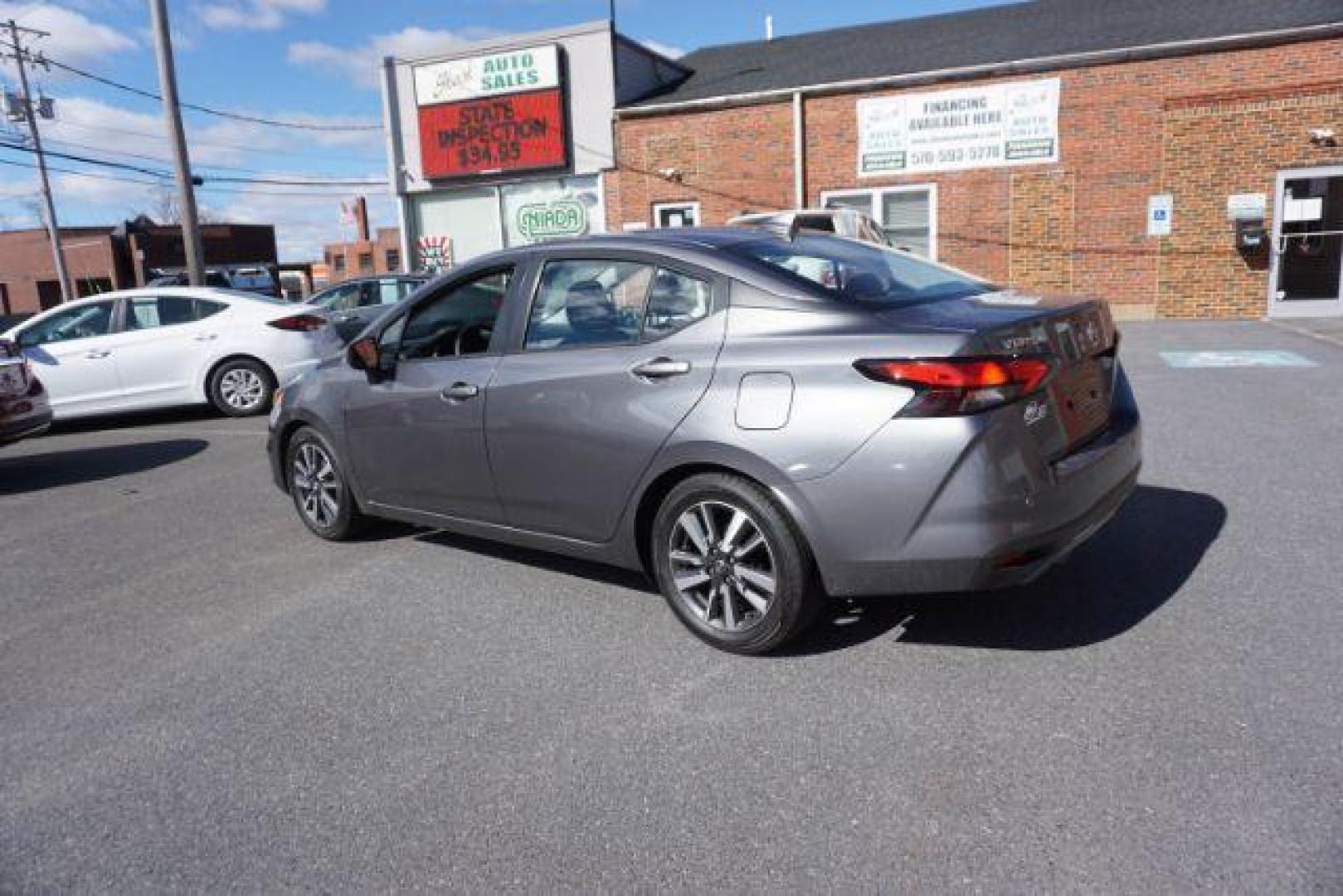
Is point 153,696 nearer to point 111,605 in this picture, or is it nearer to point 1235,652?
point 111,605

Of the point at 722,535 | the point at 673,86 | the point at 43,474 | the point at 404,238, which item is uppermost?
the point at 673,86

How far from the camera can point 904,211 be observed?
1766 cm

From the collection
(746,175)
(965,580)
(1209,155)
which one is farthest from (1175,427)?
(746,175)

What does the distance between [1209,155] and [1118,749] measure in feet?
50.1

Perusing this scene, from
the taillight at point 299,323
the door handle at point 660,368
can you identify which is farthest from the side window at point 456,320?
the taillight at point 299,323

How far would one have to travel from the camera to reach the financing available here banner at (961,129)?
16.2 metres

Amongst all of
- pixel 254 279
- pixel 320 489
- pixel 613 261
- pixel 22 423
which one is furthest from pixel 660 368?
pixel 254 279

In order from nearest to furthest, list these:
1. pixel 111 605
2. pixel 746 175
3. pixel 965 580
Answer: pixel 965 580, pixel 111 605, pixel 746 175

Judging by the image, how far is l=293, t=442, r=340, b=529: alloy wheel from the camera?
533cm

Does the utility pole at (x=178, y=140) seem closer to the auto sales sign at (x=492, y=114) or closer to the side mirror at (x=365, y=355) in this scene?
the auto sales sign at (x=492, y=114)

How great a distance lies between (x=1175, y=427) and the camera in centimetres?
715

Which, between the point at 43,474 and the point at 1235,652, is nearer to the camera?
the point at 1235,652

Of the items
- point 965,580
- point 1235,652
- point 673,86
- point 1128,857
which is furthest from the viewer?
point 673,86

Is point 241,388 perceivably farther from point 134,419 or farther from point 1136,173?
point 1136,173
